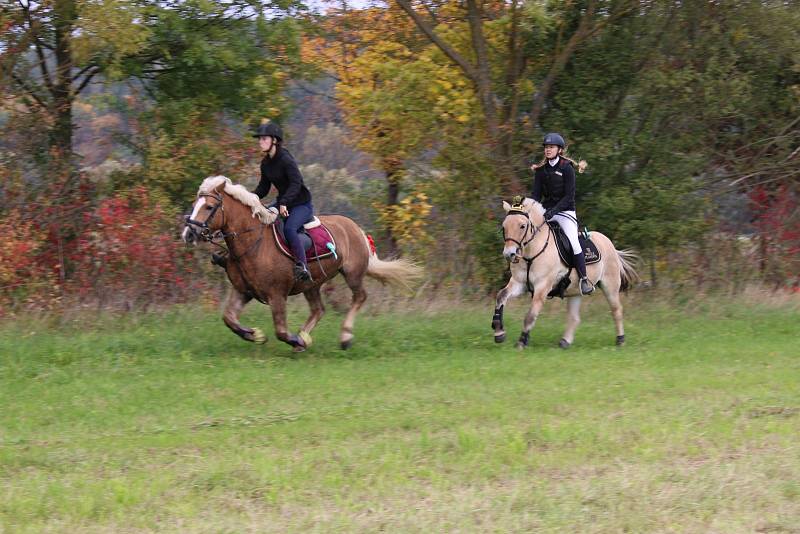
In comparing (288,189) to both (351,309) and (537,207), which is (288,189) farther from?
(537,207)

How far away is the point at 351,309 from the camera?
12.4 metres

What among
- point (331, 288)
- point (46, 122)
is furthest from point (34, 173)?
point (331, 288)

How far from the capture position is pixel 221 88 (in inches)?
705

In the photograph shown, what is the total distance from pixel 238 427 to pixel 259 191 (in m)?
4.31

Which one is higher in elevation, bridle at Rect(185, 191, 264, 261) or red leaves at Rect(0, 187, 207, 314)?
bridle at Rect(185, 191, 264, 261)

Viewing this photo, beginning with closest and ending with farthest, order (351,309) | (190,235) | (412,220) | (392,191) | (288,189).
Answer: (190,235), (288,189), (351,309), (412,220), (392,191)

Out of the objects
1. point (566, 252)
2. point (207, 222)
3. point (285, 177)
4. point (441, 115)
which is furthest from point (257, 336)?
point (441, 115)

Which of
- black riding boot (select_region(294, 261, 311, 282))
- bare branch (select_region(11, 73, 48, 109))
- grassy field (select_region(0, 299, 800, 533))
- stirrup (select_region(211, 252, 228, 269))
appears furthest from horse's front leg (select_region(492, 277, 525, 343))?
bare branch (select_region(11, 73, 48, 109))

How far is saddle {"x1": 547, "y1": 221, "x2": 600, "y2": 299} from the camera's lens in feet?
41.2

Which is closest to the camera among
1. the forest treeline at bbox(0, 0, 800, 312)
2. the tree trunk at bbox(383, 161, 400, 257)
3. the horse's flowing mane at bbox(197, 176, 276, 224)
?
the horse's flowing mane at bbox(197, 176, 276, 224)

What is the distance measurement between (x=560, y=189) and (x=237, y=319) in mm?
4658

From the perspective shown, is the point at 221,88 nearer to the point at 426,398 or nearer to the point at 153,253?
the point at 153,253

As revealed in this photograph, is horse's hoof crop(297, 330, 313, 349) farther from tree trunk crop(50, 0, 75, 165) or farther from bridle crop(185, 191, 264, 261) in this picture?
tree trunk crop(50, 0, 75, 165)

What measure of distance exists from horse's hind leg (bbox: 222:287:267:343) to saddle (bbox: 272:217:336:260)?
0.84m
